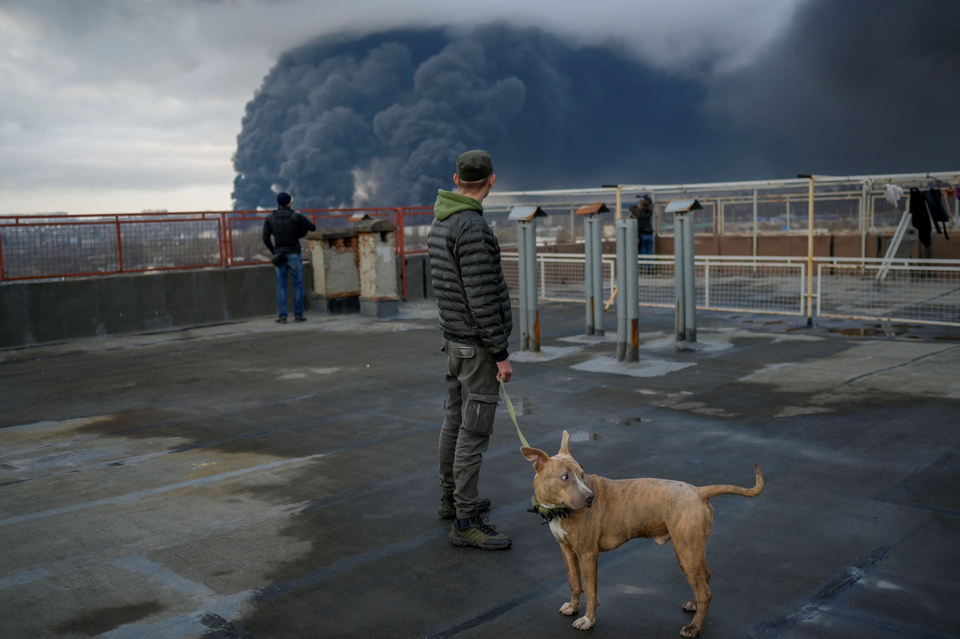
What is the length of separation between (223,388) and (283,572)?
506cm

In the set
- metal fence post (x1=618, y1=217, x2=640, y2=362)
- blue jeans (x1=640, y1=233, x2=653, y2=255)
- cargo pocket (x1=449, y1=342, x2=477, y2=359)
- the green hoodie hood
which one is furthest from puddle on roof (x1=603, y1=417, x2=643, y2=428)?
blue jeans (x1=640, y1=233, x2=653, y2=255)

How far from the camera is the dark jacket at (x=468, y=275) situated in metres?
4.29

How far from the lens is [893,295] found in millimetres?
15320

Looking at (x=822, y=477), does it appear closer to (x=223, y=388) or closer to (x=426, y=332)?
(x=223, y=388)

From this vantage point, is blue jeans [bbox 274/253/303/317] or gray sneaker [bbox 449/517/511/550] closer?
gray sneaker [bbox 449/517/511/550]

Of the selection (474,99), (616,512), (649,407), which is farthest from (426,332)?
(474,99)

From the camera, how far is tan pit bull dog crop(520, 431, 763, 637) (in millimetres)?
3289

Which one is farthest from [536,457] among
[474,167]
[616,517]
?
[474,167]

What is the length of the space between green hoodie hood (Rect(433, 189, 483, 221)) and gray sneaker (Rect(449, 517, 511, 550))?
1.69 meters

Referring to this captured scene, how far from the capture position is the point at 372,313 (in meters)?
14.8

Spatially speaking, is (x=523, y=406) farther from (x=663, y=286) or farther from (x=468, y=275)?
(x=663, y=286)

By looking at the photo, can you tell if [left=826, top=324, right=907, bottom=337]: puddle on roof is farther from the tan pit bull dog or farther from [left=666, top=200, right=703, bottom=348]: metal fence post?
the tan pit bull dog

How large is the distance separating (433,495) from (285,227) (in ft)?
31.0

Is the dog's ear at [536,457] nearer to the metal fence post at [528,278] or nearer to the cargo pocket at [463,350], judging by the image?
the cargo pocket at [463,350]
